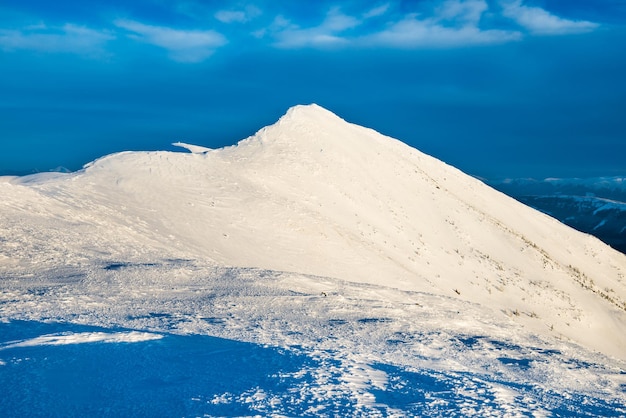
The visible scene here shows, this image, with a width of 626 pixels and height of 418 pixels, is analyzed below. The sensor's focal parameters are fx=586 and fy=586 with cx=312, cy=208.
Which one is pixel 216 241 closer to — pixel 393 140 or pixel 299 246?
pixel 299 246

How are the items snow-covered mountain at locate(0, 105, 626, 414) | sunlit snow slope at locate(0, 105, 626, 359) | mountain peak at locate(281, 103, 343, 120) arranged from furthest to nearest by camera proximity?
mountain peak at locate(281, 103, 343, 120)
sunlit snow slope at locate(0, 105, 626, 359)
snow-covered mountain at locate(0, 105, 626, 414)

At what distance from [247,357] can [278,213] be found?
21.5 metres

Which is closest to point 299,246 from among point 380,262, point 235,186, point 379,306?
point 380,262

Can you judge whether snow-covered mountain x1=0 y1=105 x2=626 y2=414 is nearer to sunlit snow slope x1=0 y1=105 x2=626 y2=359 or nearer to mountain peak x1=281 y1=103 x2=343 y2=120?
sunlit snow slope x1=0 y1=105 x2=626 y2=359

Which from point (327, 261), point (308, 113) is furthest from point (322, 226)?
point (308, 113)

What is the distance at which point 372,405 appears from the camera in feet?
22.8

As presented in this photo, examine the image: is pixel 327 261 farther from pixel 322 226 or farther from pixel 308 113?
pixel 308 113

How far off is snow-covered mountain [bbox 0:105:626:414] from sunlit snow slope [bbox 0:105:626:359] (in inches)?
5.6

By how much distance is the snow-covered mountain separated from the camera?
10.5 m

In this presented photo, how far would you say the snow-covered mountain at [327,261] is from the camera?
10531mm

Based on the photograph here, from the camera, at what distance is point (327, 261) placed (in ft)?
84.1

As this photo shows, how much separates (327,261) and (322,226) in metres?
4.57

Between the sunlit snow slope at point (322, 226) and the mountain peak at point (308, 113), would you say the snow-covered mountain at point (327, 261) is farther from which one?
the mountain peak at point (308, 113)

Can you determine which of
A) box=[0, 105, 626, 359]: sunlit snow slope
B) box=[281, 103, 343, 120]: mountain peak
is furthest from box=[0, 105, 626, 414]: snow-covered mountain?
box=[281, 103, 343, 120]: mountain peak
